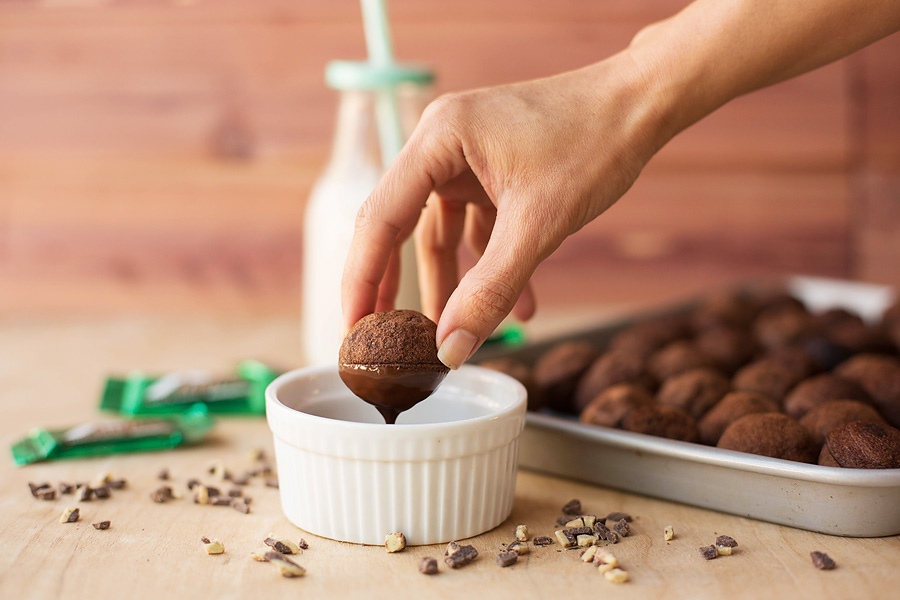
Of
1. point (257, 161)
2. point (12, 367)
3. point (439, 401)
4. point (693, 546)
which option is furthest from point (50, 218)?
point (693, 546)

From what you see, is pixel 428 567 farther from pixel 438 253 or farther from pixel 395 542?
pixel 438 253

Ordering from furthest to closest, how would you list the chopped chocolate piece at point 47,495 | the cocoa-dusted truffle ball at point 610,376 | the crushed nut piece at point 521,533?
the cocoa-dusted truffle ball at point 610,376, the chopped chocolate piece at point 47,495, the crushed nut piece at point 521,533

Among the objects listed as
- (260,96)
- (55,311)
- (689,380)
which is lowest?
(55,311)

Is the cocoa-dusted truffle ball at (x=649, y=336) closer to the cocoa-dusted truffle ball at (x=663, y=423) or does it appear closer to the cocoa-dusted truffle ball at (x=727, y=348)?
the cocoa-dusted truffle ball at (x=727, y=348)

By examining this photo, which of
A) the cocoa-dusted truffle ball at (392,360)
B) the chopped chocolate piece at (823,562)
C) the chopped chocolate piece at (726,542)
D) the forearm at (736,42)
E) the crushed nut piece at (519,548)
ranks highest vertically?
the forearm at (736,42)

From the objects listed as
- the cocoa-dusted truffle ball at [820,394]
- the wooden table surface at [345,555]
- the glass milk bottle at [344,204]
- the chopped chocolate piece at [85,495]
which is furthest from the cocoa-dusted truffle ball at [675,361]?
the chopped chocolate piece at [85,495]

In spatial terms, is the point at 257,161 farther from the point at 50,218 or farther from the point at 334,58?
the point at 50,218
